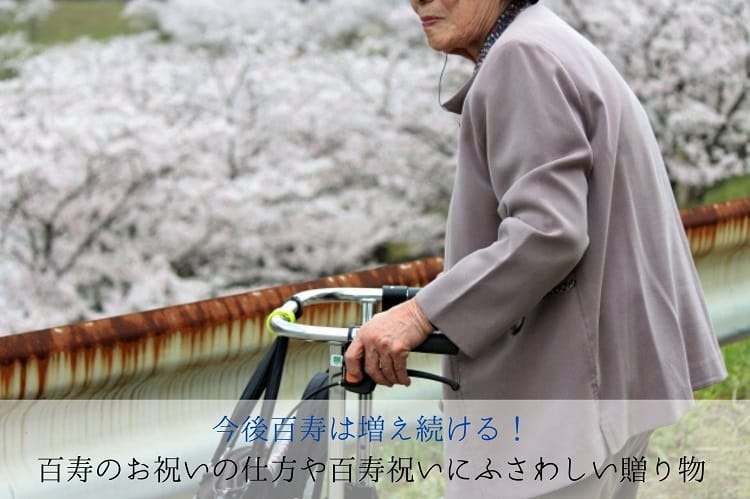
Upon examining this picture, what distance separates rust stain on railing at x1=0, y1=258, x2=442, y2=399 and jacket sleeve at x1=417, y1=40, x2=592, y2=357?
3.22ft

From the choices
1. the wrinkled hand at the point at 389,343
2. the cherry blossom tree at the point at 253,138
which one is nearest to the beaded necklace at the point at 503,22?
the wrinkled hand at the point at 389,343

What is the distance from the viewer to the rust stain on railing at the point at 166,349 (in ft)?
8.21

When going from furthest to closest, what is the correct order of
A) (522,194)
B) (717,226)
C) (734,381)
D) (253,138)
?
(253,138)
(734,381)
(717,226)
(522,194)

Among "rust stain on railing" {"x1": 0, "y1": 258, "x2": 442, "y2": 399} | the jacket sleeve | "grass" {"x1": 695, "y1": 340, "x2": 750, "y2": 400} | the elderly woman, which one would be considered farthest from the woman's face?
"grass" {"x1": 695, "y1": 340, "x2": 750, "y2": 400}

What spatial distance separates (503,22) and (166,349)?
3.88 feet

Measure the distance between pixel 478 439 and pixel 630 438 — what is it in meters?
0.29

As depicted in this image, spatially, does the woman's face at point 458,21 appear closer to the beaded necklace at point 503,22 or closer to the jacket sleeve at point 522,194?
the beaded necklace at point 503,22

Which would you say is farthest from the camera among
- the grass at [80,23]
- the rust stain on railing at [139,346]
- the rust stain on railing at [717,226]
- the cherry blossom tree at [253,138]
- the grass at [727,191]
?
the grass at [727,191]

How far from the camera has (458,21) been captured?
6.45 feet

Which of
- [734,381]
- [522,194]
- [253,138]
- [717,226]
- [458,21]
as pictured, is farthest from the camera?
[253,138]

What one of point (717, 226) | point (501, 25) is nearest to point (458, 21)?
point (501, 25)

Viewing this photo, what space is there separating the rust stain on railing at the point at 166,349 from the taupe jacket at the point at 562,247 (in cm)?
89

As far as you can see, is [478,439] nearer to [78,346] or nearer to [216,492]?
[216,492]

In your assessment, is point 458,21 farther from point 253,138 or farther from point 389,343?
point 253,138
